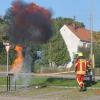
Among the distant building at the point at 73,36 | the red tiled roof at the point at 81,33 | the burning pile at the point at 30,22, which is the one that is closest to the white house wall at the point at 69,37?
the distant building at the point at 73,36

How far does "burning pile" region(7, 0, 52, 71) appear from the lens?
26.5 m

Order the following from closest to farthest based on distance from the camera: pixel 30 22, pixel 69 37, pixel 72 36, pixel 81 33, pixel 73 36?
pixel 30 22 → pixel 69 37 → pixel 72 36 → pixel 73 36 → pixel 81 33

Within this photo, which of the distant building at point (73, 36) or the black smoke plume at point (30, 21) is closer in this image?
the black smoke plume at point (30, 21)

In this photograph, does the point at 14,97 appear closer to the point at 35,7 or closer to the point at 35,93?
the point at 35,93

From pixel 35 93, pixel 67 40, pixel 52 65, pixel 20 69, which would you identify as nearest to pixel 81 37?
pixel 67 40

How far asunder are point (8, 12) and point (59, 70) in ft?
174

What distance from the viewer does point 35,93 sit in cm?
2366

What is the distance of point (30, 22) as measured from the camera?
2659 centimetres

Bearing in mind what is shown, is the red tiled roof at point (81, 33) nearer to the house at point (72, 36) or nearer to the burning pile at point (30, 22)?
the house at point (72, 36)

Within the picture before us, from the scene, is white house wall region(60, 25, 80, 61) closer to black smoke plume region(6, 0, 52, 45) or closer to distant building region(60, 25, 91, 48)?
distant building region(60, 25, 91, 48)

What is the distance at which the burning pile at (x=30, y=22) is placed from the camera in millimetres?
26453

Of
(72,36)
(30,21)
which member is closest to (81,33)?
(72,36)

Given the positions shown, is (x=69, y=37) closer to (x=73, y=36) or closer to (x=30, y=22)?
(x=73, y=36)

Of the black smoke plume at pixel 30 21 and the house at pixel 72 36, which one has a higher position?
the house at pixel 72 36
